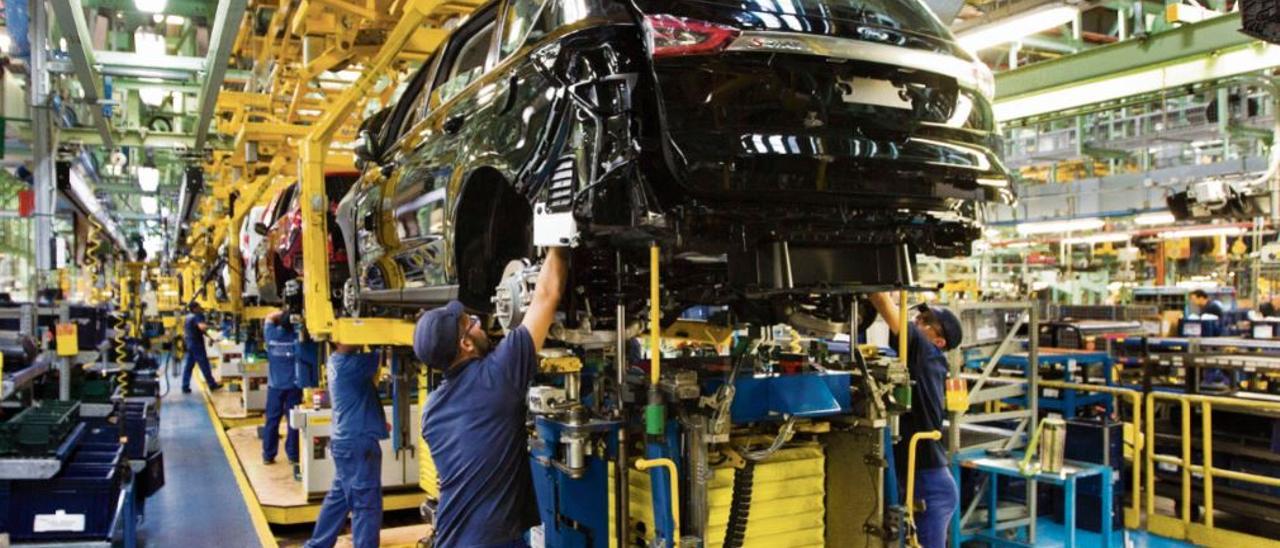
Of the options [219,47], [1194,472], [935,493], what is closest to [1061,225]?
[1194,472]

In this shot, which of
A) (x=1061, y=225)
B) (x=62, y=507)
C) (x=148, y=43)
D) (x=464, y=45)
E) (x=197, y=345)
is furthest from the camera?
(x=1061, y=225)

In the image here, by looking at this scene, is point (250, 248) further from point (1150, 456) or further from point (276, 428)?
point (1150, 456)

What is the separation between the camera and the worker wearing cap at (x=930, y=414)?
4031 millimetres

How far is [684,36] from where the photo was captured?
2537 millimetres

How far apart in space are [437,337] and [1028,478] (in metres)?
3.73

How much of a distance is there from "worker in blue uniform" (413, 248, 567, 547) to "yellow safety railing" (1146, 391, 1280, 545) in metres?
5.31

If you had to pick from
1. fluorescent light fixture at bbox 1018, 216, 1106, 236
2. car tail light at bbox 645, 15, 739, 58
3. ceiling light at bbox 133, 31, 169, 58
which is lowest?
car tail light at bbox 645, 15, 739, 58

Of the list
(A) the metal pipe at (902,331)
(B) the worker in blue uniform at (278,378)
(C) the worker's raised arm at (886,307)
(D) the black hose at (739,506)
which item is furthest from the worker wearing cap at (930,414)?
(B) the worker in blue uniform at (278,378)

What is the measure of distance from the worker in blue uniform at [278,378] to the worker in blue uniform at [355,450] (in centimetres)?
276

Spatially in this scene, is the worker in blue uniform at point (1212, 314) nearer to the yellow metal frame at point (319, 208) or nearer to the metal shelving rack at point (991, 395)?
the metal shelving rack at point (991, 395)

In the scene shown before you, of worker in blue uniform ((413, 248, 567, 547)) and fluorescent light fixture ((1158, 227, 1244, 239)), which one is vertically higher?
fluorescent light fixture ((1158, 227, 1244, 239))

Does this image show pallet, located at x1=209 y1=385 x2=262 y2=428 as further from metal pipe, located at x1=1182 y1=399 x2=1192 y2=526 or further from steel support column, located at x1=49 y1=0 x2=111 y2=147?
metal pipe, located at x1=1182 y1=399 x2=1192 y2=526

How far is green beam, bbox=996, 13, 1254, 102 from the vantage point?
21.1 ft

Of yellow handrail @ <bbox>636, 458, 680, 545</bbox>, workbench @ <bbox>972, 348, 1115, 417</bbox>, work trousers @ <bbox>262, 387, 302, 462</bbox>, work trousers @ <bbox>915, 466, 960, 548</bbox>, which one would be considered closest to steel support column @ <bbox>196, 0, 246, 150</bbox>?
work trousers @ <bbox>262, 387, 302, 462</bbox>
